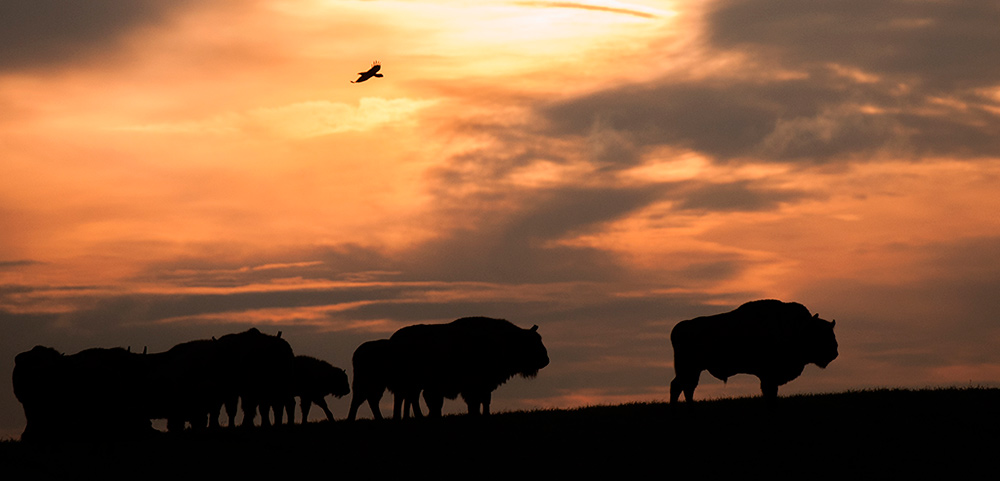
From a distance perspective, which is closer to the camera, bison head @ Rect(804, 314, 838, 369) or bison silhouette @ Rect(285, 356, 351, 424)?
bison head @ Rect(804, 314, 838, 369)

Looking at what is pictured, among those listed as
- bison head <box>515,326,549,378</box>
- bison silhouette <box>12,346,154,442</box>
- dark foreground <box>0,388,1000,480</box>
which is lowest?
dark foreground <box>0,388,1000,480</box>

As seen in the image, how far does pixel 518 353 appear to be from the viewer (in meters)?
34.2

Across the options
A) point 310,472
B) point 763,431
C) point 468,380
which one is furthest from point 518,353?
point 310,472

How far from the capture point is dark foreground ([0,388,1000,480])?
22984mm

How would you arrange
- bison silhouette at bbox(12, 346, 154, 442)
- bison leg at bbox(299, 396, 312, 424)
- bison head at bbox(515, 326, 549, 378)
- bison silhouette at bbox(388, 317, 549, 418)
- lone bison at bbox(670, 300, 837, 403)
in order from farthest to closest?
1. bison leg at bbox(299, 396, 312, 424)
2. bison head at bbox(515, 326, 549, 378)
3. bison silhouette at bbox(388, 317, 549, 418)
4. bison silhouette at bbox(12, 346, 154, 442)
5. lone bison at bbox(670, 300, 837, 403)

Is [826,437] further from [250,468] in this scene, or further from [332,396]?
[332,396]

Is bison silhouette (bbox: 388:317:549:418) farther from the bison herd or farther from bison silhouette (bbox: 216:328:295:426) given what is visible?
bison silhouette (bbox: 216:328:295:426)

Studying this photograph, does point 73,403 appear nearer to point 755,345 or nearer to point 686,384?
point 686,384

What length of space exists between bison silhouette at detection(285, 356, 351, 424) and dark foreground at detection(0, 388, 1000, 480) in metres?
10.4

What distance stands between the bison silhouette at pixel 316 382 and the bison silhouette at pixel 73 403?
8.71 metres

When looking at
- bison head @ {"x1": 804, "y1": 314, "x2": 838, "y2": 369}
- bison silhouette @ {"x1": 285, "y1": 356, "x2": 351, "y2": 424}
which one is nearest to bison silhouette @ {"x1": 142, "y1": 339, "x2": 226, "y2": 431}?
bison silhouette @ {"x1": 285, "y1": 356, "x2": 351, "y2": 424}

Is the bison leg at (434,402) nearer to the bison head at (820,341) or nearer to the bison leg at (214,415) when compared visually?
the bison leg at (214,415)

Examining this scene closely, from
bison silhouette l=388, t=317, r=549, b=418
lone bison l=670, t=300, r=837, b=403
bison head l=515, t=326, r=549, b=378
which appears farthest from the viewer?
bison head l=515, t=326, r=549, b=378

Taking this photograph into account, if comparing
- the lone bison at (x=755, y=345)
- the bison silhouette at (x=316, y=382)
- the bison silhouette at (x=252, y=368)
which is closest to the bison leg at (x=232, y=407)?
the bison silhouette at (x=252, y=368)
